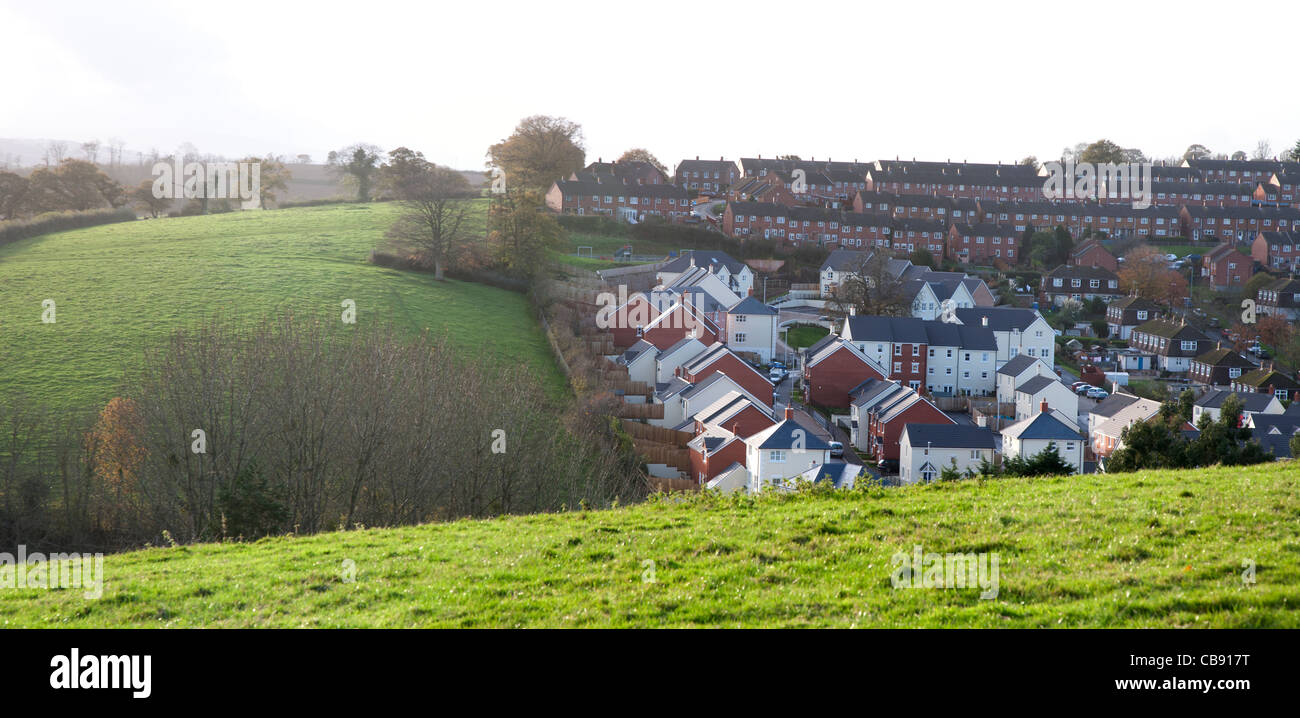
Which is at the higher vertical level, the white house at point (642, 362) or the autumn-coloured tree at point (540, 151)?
the autumn-coloured tree at point (540, 151)

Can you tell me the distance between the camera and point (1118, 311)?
8012 cm

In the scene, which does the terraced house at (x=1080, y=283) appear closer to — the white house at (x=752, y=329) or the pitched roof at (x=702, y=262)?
the pitched roof at (x=702, y=262)

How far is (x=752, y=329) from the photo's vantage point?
6481 cm

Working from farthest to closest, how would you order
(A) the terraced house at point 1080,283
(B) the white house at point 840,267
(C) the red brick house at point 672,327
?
(A) the terraced house at point 1080,283, (B) the white house at point 840,267, (C) the red brick house at point 672,327

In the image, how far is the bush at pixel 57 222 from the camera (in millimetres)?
63531

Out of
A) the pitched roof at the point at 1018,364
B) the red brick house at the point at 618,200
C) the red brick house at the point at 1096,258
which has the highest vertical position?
the red brick house at the point at 618,200

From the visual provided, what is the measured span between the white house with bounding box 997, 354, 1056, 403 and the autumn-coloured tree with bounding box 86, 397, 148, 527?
46006mm

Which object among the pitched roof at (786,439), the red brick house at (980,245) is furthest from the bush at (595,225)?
the pitched roof at (786,439)

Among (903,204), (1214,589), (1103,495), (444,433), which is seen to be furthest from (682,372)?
(903,204)

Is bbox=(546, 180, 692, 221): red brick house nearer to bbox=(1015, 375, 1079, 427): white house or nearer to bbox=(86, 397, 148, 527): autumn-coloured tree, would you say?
bbox=(1015, 375, 1079, 427): white house

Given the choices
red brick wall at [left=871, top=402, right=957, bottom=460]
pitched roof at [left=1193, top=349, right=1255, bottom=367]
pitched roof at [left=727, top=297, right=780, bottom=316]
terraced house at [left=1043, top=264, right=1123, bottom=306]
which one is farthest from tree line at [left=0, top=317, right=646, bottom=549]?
terraced house at [left=1043, top=264, right=1123, bottom=306]

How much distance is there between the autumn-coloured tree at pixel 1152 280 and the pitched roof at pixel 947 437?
54107 millimetres
